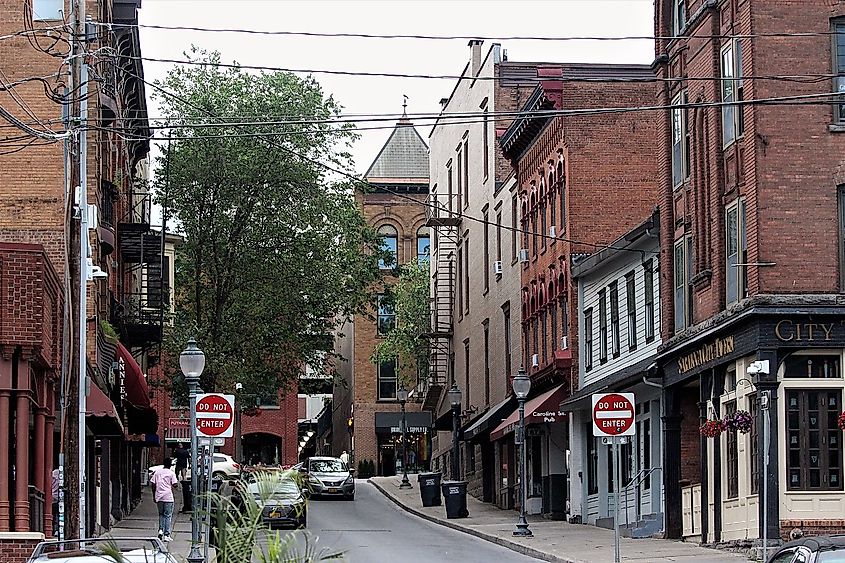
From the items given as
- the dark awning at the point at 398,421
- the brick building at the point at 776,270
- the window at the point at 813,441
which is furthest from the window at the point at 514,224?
the dark awning at the point at 398,421

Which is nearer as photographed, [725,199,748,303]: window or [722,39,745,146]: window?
[725,199,748,303]: window

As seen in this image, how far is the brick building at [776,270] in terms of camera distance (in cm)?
→ 2655

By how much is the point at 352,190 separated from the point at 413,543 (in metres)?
25.4

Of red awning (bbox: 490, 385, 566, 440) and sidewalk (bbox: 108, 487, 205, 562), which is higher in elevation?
red awning (bbox: 490, 385, 566, 440)

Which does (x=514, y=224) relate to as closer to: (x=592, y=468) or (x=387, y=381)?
(x=592, y=468)

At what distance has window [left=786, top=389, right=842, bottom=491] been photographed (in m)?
26.7

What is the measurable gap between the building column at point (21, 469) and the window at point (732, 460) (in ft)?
42.7

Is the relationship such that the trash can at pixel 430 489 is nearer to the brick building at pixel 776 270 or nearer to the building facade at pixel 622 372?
the building facade at pixel 622 372

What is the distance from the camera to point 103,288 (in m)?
38.1

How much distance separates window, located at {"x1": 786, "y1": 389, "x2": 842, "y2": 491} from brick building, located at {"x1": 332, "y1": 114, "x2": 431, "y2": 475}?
5172 centimetres

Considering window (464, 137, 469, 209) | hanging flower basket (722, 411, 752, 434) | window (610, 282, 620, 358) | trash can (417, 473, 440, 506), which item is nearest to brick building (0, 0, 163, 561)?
trash can (417, 473, 440, 506)

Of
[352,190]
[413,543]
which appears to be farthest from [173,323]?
[413,543]

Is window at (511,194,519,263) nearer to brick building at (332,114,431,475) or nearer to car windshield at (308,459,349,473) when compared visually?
car windshield at (308,459,349,473)


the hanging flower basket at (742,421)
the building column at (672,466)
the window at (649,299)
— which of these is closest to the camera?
the hanging flower basket at (742,421)
